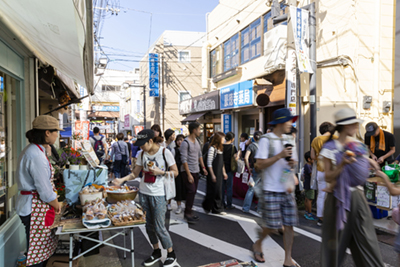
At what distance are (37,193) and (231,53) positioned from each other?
44.0 ft

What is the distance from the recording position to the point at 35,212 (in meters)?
3.04

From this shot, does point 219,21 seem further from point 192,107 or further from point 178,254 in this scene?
point 178,254

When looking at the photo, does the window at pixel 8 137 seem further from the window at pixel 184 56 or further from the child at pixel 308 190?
the window at pixel 184 56

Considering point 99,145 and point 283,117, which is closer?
point 283,117

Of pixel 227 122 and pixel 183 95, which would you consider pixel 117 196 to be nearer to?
pixel 227 122

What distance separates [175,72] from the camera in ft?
90.4

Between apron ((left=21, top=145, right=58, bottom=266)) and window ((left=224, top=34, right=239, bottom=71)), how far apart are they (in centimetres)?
1240

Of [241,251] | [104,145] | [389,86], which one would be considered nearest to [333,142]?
[241,251]

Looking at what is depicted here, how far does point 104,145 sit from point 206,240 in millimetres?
7048

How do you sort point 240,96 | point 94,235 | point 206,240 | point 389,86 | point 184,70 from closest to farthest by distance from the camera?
point 94,235 < point 206,240 < point 389,86 < point 240,96 < point 184,70

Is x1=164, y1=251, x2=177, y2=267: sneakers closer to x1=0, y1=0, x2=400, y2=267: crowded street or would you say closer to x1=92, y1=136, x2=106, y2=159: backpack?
x1=0, y1=0, x2=400, y2=267: crowded street

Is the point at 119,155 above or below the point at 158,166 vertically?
below

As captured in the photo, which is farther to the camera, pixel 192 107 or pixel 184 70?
pixel 184 70

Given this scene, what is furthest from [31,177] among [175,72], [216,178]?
[175,72]
